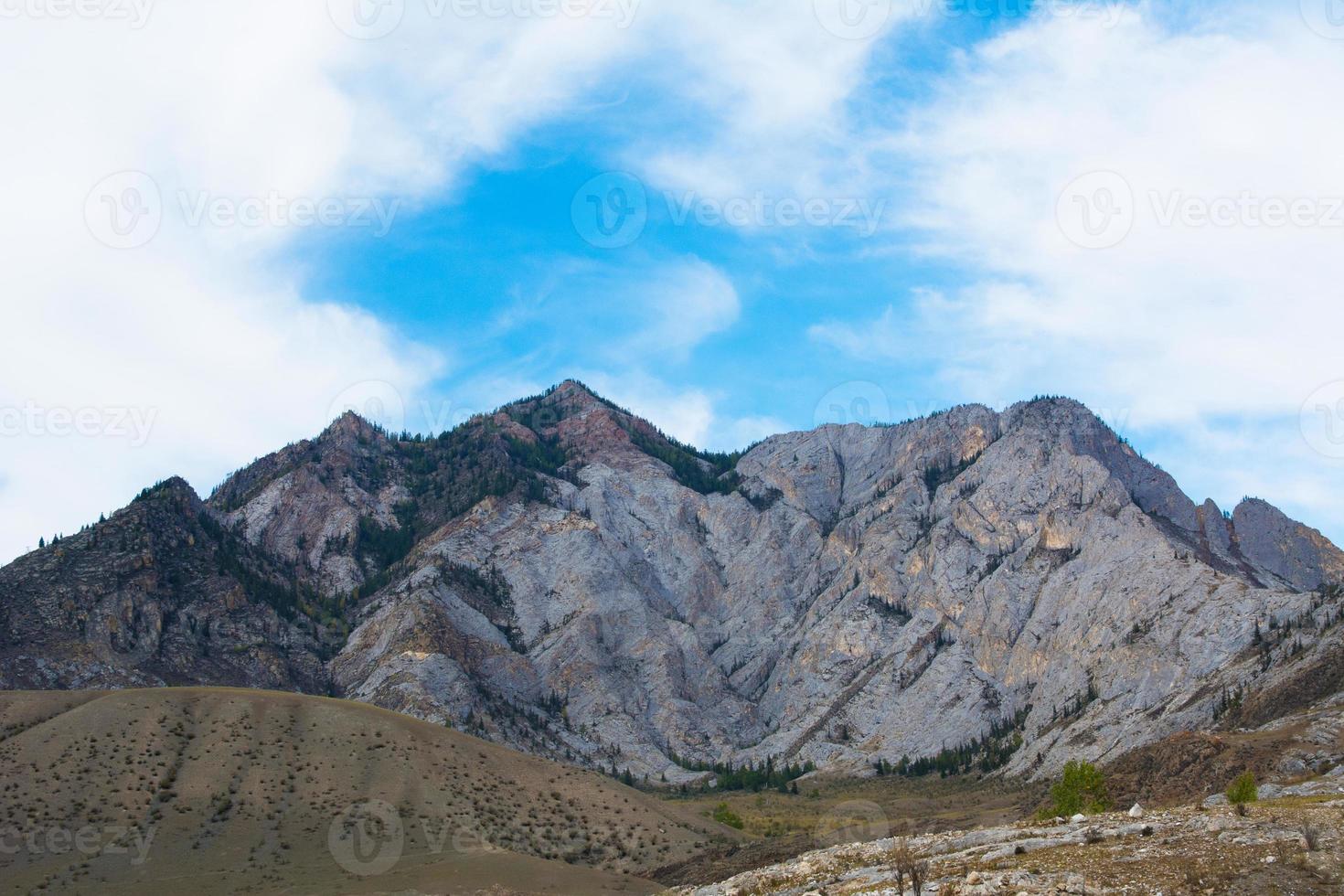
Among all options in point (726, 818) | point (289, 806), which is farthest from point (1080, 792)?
point (289, 806)

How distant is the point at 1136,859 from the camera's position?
29344 mm

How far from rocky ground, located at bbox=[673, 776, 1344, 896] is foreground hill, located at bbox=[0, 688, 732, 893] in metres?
32.2

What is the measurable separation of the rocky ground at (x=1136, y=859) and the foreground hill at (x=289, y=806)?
32161mm

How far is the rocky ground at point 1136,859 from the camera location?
87.1 feet

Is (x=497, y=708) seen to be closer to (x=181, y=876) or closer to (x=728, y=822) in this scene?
(x=728, y=822)

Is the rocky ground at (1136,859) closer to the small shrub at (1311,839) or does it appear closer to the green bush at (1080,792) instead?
the small shrub at (1311,839)

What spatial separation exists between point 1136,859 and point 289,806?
207 feet

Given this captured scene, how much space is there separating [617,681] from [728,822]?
87344mm

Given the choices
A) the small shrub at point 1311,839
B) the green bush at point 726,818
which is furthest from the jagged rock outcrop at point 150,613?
the small shrub at point 1311,839

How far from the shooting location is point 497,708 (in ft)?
589

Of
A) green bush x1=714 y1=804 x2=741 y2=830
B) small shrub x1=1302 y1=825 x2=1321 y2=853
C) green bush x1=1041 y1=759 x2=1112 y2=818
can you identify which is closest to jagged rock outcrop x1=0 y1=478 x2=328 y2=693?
green bush x1=714 y1=804 x2=741 y2=830

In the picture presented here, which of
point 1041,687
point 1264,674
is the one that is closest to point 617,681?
point 1041,687

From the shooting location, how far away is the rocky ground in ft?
87.1

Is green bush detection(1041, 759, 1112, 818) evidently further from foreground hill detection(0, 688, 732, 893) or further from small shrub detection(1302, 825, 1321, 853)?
small shrub detection(1302, 825, 1321, 853)
